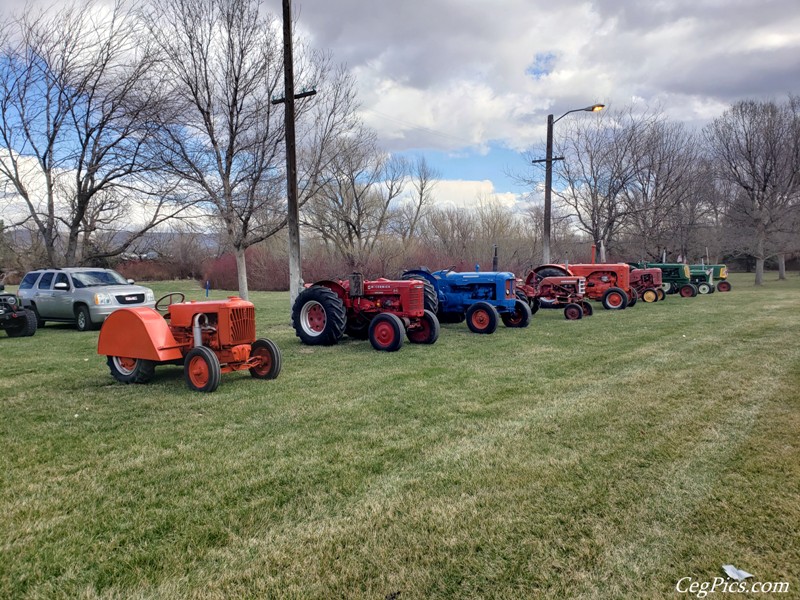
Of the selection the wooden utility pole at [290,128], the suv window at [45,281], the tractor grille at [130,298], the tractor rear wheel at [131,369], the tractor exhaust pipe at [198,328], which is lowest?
the tractor rear wheel at [131,369]

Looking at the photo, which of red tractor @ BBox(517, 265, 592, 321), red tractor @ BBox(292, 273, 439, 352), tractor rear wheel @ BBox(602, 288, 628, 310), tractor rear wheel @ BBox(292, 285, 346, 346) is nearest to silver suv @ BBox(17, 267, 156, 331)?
tractor rear wheel @ BBox(292, 285, 346, 346)

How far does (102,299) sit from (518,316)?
984 centimetres

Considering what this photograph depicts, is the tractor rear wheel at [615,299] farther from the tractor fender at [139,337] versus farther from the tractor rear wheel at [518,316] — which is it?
the tractor fender at [139,337]

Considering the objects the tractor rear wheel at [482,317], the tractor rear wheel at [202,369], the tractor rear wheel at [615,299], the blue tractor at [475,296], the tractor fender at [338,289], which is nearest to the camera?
the tractor rear wheel at [202,369]

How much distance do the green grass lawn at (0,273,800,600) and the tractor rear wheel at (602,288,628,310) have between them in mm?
9451

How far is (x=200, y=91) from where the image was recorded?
14.8 meters

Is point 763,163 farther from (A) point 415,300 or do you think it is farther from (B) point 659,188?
(A) point 415,300

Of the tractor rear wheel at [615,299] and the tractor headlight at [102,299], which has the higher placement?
the tractor headlight at [102,299]

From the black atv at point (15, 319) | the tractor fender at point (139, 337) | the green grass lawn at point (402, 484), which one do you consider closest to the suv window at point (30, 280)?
the black atv at point (15, 319)

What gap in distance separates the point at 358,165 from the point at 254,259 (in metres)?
10.2

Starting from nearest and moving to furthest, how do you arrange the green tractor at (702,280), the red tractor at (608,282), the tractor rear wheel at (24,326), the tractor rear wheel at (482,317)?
the tractor rear wheel at (482,317) < the tractor rear wheel at (24,326) < the red tractor at (608,282) < the green tractor at (702,280)

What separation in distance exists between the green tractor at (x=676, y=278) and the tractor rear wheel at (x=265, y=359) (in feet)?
62.9

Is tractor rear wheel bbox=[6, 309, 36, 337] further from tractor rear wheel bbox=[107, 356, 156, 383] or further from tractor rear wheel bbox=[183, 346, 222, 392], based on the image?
tractor rear wheel bbox=[183, 346, 222, 392]

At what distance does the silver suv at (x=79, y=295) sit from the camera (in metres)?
12.7
